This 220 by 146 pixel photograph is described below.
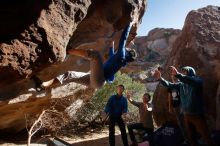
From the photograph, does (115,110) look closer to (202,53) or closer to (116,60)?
(116,60)

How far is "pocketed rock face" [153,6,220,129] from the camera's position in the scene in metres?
9.42

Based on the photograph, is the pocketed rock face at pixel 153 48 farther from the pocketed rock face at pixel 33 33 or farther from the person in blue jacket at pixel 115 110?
the pocketed rock face at pixel 33 33

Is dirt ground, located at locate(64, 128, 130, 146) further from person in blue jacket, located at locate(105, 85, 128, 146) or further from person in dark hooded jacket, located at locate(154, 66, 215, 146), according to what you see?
person in dark hooded jacket, located at locate(154, 66, 215, 146)

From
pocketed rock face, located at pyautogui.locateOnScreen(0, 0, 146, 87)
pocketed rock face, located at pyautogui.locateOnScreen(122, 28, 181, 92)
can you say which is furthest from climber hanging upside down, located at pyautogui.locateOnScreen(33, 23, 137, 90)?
pocketed rock face, located at pyautogui.locateOnScreen(122, 28, 181, 92)

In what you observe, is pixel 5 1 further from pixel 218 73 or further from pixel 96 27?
pixel 218 73

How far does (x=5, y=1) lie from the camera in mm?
4066

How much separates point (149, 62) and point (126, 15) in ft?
86.8

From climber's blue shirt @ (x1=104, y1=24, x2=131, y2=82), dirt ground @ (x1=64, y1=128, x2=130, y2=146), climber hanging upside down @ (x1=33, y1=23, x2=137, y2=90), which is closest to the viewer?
climber hanging upside down @ (x1=33, y1=23, x2=137, y2=90)

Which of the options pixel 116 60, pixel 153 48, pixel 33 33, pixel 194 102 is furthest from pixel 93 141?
pixel 153 48

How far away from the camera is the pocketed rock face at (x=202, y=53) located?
9422 mm

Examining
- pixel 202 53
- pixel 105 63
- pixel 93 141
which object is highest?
pixel 202 53

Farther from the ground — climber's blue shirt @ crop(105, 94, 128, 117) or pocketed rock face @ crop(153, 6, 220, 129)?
pocketed rock face @ crop(153, 6, 220, 129)

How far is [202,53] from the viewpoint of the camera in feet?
33.6

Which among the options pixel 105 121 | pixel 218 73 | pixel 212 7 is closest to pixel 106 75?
pixel 218 73
